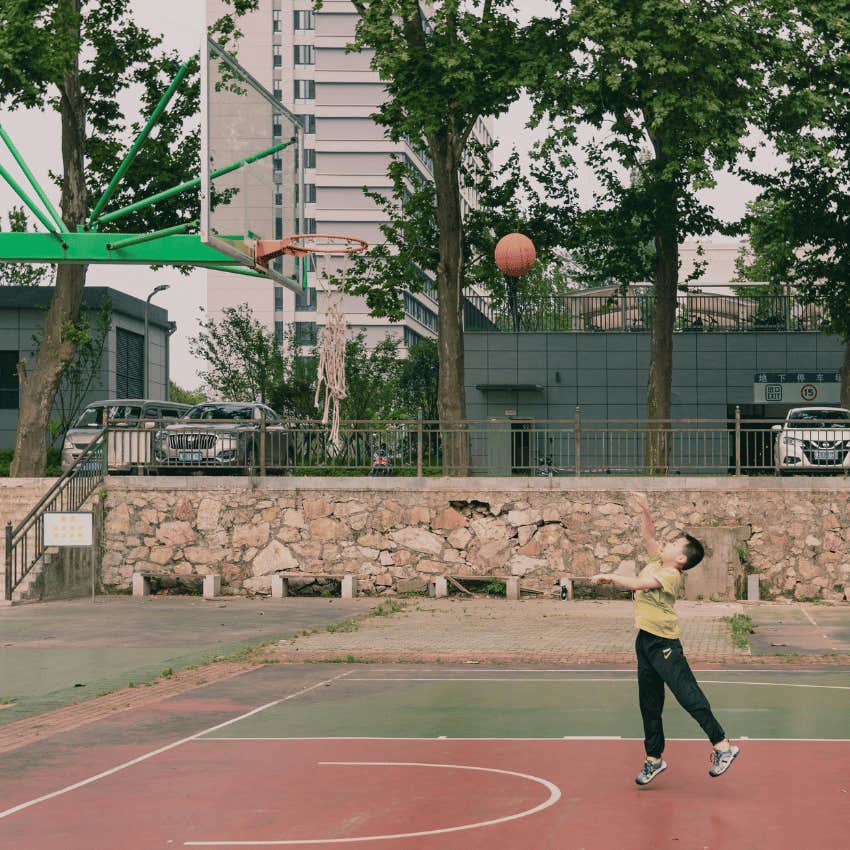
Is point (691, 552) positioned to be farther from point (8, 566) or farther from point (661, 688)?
point (8, 566)

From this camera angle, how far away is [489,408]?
1751 inches

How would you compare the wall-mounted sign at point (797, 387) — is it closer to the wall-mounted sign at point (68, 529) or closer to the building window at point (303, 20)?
the wall-mounted sign at point (68, 529)

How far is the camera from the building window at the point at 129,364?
57.9 meters

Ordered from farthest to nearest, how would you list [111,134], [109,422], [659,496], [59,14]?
[111,134] < [59,14] < [109,422] < [659,496]

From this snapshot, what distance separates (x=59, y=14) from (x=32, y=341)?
24.4 meters

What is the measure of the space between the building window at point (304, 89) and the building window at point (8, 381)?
227 feet

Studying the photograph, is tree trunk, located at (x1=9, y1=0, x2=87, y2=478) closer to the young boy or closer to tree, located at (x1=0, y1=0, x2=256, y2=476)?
tree, located at (x1=0, y1=0, x2=256, y2=476)

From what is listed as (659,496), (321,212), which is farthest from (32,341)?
(321,212)

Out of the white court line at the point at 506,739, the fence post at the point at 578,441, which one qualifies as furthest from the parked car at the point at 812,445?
the white court line at the point at 506,739

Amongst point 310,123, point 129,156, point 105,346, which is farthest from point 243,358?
point 310,123

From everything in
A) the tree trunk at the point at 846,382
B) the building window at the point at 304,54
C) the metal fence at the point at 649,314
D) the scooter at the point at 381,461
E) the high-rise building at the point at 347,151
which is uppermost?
the building window at the point at 304,54

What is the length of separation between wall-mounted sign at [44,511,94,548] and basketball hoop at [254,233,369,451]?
550cm

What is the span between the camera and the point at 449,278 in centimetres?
3191

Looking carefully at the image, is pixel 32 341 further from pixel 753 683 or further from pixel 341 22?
pixel 341 22
